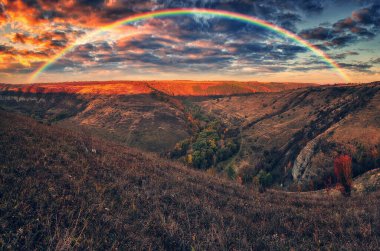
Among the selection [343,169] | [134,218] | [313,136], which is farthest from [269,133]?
[134,218]

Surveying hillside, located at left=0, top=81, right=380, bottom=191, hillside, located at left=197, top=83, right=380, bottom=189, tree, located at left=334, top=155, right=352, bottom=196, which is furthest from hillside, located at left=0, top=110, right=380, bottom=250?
hillside, located at left=197, top=83, right=380, bottom=189

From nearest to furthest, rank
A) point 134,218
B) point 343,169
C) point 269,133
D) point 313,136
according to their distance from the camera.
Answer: point 134,218
point 343,169
point 313,136
point 269,133

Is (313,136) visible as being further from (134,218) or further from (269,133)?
(134,218)

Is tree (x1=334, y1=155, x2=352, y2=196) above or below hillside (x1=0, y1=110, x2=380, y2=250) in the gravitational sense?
below

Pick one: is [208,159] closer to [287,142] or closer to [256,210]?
[287,142]

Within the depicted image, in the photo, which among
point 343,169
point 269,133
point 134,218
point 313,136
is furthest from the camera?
point 269,133

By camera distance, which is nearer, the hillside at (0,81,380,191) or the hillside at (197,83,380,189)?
the hillside at (197,83,380,189)

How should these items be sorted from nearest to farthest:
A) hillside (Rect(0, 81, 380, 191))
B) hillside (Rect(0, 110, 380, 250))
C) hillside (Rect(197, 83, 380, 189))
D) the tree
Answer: hillside (Rect(0, 110, 380, 250))
the tree
hillside (Rect(197, 83, 380, 189))
hillside (Rect(0, 81, 380, 191))

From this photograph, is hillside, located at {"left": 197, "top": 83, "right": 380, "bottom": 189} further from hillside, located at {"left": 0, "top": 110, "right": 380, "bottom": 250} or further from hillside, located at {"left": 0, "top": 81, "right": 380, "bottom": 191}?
hillside, located at {"left": 0, "top": 110, "right": 380, "bottom": 250}

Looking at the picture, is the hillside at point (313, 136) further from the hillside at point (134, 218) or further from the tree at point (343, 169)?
the hillside at point (134, 218)

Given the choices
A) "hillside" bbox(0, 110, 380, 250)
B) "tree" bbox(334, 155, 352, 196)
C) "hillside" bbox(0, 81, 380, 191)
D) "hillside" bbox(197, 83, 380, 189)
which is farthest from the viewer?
"hillside" bbox(0, 81, 380, 191)

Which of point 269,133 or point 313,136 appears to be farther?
point 269,133
